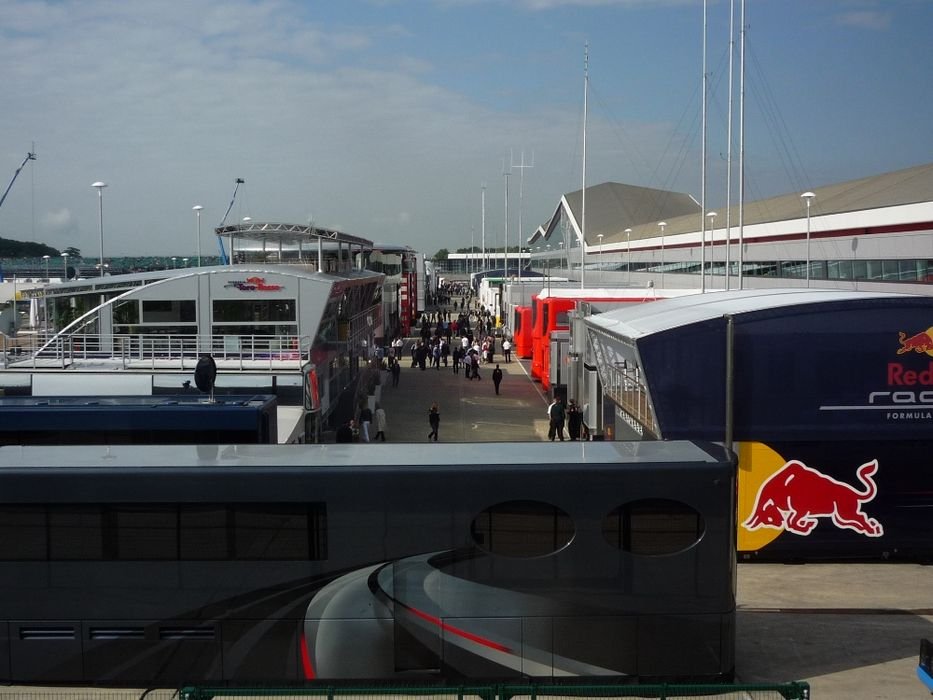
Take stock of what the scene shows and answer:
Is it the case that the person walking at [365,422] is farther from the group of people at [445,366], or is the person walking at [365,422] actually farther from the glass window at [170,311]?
the glass window at [170,311]

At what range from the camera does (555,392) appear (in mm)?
28578

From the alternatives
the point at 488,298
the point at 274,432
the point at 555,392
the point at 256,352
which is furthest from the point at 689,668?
the point at 488,298

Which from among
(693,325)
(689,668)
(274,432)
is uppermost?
(693,325)

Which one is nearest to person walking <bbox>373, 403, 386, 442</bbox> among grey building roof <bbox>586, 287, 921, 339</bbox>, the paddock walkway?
the paddock walkway

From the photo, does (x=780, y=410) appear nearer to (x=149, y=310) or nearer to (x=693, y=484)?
(x=693, y=484)

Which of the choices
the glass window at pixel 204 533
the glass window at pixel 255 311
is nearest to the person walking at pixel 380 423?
the glass window at pixel 255 311

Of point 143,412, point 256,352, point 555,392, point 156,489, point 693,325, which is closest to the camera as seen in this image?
point 156,489

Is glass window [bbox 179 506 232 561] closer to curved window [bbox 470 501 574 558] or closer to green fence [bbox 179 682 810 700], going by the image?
green fence [bbox 179 682 810 700]

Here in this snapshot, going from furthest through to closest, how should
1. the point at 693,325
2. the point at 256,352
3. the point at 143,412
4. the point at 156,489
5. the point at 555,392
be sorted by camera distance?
1. the point at 555,392
2. the point at 256,352
3. the point at 693,325
4. the point at 143,412
5. the point at 156,489

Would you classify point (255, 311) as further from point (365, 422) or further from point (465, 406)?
point (465, 406)

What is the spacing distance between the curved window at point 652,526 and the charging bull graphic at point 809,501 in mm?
5268

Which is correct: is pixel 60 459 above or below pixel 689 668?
above

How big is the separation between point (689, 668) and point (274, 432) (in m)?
6.79

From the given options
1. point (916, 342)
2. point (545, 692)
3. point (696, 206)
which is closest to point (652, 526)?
point (545, 692)
